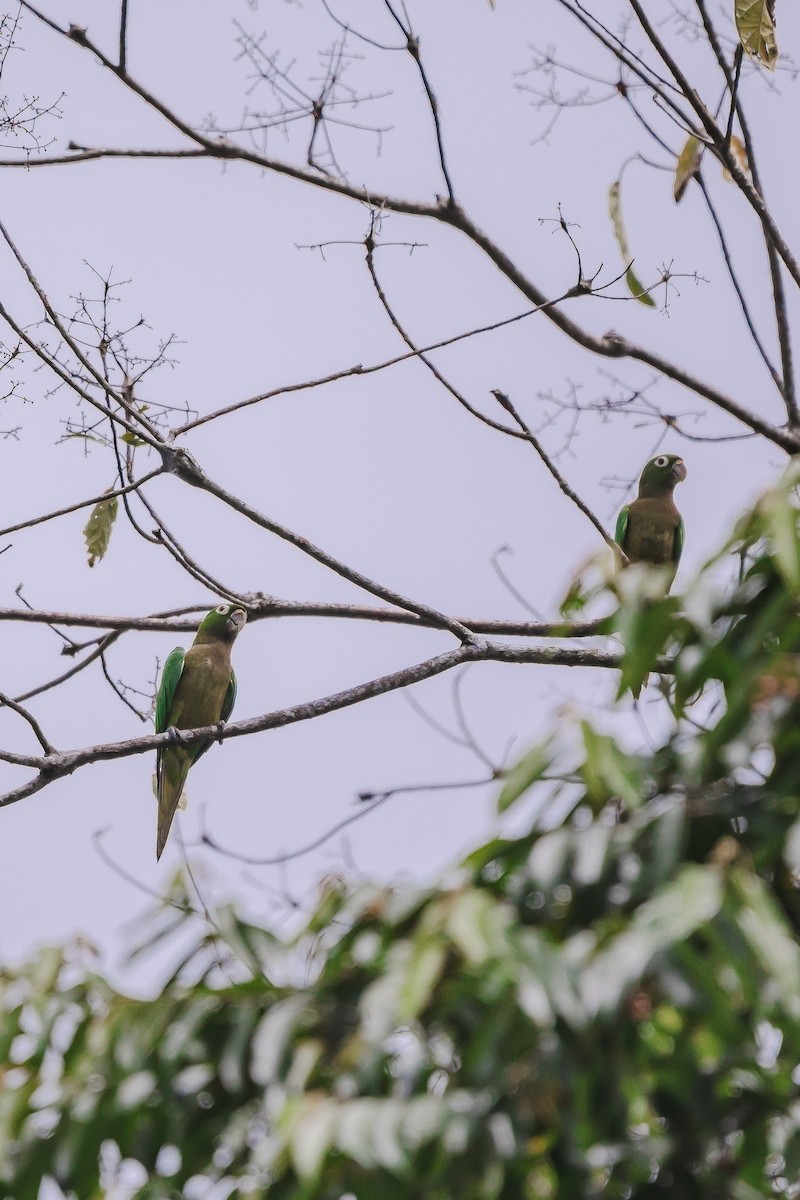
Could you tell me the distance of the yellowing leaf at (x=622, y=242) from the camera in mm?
4730

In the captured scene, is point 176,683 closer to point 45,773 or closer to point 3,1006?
point 45,773

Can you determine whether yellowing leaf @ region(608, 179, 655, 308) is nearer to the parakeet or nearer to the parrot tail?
the parakeet

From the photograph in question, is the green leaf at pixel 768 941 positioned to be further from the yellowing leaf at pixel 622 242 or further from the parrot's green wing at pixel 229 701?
the parrot's green wing at pixel 229 701

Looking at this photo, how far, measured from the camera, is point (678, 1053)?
1.78 metres

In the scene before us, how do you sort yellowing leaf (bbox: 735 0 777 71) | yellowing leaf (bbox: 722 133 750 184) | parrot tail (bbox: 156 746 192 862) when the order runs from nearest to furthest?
yellowing leaf (bbox: 735 0 777 71) < yellowing leaf (bbox: 722 133 750 184) < parrot tail (bbox: 156 746 192 862)

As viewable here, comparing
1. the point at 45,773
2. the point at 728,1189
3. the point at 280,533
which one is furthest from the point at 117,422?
the point at 728,1189

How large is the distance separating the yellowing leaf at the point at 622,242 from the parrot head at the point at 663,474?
6.26ft

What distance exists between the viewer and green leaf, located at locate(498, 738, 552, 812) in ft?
5.90

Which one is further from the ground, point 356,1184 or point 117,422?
point 117,422

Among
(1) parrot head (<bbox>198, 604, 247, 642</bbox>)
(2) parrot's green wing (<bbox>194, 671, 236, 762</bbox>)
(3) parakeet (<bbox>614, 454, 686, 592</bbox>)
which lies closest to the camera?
(3) parakeet (<bbox>614, 454, 686, 592</bbox>)

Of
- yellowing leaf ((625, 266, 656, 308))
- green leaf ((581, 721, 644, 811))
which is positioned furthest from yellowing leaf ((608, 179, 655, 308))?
green leaf ((581, 721, 644, 811))

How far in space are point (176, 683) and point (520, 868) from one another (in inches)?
213

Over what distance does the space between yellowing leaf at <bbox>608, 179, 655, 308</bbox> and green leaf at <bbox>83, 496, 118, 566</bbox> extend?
2127 millimetres

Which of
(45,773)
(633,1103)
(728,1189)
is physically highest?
(45,773)
